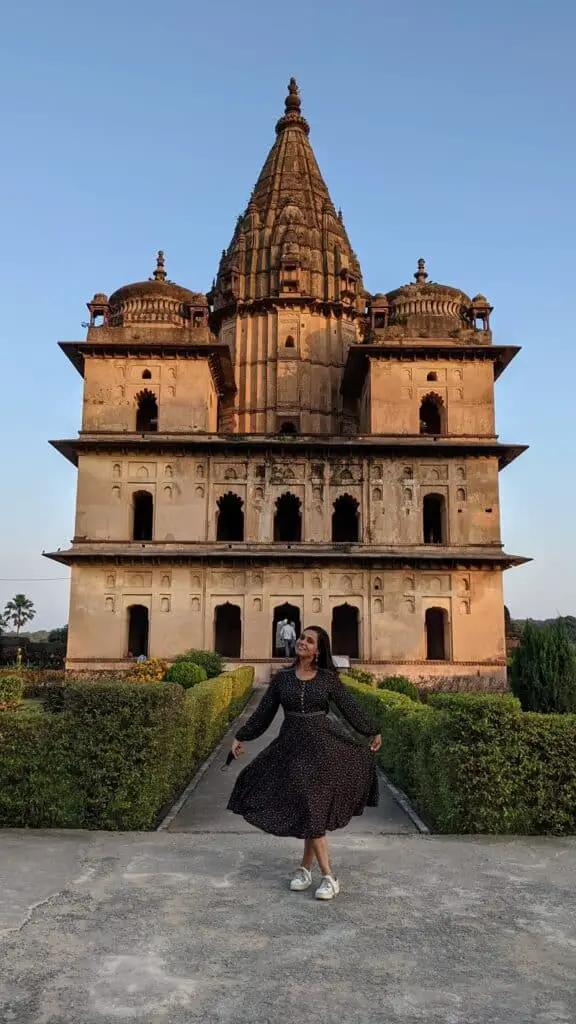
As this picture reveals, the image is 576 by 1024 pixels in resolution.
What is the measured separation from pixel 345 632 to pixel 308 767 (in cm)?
2860

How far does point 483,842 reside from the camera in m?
7.16

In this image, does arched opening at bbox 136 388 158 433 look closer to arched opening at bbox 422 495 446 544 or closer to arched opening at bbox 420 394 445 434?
arched opening at bbox 420 394 445 434

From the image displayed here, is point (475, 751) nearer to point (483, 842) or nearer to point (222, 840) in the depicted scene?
point (483, 842)

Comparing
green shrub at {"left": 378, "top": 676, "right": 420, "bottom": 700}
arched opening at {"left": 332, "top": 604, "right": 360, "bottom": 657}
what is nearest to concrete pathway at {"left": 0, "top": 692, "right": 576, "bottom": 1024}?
green shrub at {"left": 378, "top": 676, "right": 420, "bottom": 700}

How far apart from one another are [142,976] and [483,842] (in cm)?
400

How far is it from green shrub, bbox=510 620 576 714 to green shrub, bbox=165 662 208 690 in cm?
970

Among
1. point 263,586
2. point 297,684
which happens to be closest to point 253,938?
point 297,684

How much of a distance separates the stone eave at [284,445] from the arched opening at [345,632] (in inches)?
268

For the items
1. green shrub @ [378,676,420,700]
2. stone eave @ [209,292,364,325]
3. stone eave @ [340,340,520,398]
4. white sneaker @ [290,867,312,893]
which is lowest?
white sneaker @ [290,867,312,893]

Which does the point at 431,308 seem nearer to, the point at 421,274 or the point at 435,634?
the point at 421,274

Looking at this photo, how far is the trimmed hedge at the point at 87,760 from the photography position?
7.55m

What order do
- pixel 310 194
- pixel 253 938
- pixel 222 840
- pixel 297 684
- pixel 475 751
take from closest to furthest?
pixel 253 938 → pixel 297 684 → pixel 222 840 → pixel 475 751 → pixel 310 194

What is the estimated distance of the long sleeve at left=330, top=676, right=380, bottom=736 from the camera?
6.02 meters

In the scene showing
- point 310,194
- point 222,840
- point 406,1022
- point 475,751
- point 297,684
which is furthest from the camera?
point 310,194
